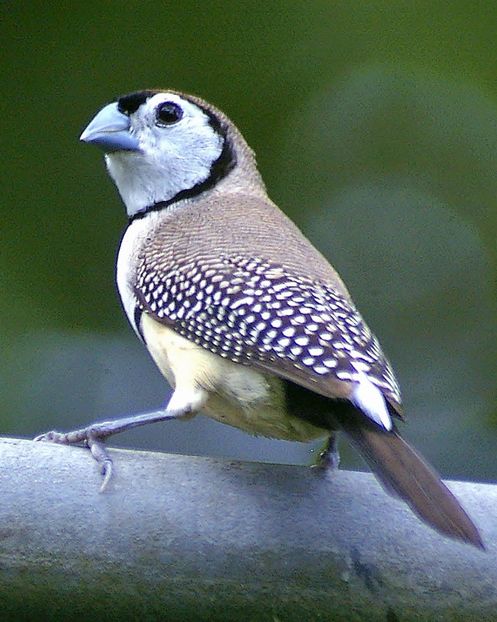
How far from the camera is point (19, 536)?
2168 mm

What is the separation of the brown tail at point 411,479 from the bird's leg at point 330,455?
344mm

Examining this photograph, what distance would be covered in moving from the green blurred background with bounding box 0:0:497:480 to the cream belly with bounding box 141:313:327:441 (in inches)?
86.6

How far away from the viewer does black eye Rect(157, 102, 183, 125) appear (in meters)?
3.76

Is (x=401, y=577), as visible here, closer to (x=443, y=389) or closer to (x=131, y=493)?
(x=131, y=493)

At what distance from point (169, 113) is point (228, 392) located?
1.19 metres

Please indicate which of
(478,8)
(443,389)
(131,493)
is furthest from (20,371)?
(131,493)

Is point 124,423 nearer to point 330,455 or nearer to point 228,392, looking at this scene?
point 228,392

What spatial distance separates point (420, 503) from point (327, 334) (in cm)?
60

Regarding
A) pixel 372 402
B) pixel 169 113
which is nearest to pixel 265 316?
pixel 372 402

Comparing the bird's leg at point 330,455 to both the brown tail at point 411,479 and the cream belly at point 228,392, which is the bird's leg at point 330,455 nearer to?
the cream belly at point 228,392

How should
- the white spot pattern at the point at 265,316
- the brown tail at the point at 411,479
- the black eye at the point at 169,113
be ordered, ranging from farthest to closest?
the black eye at the point at 169,113 < the white spot pattern at the point at 265,316 < the brown tail at the point at 411,479

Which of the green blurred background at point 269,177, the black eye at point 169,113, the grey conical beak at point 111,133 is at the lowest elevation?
the green blurred background at point 269,177

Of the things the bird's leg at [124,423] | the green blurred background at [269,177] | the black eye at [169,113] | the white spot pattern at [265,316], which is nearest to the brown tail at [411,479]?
the white spot pattern at [265,316]

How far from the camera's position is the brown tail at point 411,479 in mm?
2107
